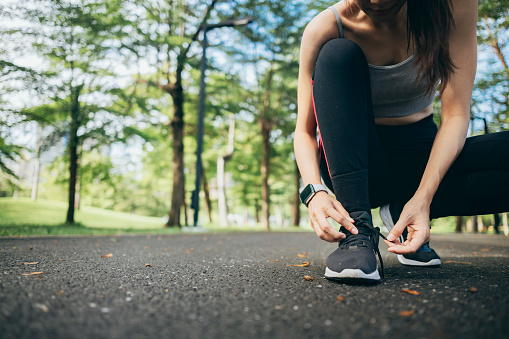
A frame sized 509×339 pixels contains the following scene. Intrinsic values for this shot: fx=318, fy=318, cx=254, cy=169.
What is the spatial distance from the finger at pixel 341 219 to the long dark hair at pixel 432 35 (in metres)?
0.86

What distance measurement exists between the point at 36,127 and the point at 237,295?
8679 mm

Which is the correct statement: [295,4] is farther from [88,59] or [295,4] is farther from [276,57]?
[88,59]

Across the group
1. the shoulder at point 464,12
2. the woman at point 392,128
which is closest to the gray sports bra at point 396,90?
the woman at point 392,128

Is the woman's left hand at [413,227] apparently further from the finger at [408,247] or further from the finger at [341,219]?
the finger at [341,219]

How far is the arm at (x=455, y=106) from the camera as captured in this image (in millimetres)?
1453

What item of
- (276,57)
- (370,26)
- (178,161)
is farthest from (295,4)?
(370,26)

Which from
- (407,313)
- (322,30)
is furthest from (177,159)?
(407,313)

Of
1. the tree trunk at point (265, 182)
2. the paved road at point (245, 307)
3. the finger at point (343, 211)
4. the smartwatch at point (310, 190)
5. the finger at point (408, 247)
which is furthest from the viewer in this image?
the tree trunk at point (265, 182)

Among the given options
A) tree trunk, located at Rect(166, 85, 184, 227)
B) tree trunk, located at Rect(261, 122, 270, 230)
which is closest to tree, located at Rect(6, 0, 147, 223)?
tree trunk, located at Rect(166, 85, 184, 227)

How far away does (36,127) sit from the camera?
787 cm

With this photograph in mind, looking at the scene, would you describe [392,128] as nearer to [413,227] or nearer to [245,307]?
[413,227]

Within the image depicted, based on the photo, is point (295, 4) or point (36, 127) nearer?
point (36, 127)

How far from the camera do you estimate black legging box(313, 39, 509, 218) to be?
4.96ft

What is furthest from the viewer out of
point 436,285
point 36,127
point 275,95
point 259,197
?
point 259,197
